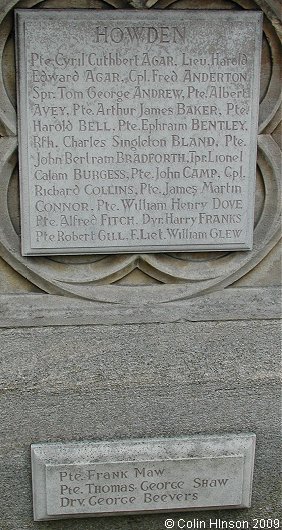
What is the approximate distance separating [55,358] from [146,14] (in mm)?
1380

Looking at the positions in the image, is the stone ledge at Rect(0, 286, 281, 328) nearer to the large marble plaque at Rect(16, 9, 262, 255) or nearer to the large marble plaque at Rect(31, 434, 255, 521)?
the large marble plaque at Rect(16, 9, 262, 255)

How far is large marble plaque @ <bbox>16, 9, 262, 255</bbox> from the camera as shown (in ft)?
7.34

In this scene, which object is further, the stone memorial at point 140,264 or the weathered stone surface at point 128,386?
the weathered stone surface at point 128,386

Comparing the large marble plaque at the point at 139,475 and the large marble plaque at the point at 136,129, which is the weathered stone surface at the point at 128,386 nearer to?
the large marble plaque at the point at 139,475

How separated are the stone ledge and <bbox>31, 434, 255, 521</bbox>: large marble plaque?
521 millimetres

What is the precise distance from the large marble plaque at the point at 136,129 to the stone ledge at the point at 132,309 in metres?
0.22

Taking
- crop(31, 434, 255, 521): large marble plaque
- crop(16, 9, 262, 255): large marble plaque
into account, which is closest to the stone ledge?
crop(16, 9, 262, 255): large marble plaque

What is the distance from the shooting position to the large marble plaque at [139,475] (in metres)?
2.54

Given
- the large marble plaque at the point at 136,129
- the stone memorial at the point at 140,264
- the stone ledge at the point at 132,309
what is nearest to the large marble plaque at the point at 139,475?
the stone memorial at the point at 140,264

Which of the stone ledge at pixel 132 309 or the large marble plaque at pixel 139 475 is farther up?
the stone ledge at pixel 132 309

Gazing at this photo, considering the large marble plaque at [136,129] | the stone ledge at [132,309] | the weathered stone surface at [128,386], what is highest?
the large marble plaque at [136,129]

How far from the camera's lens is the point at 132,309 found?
2.53 meters

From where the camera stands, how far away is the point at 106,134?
231cm

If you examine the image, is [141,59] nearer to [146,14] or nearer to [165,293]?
[146,14]
